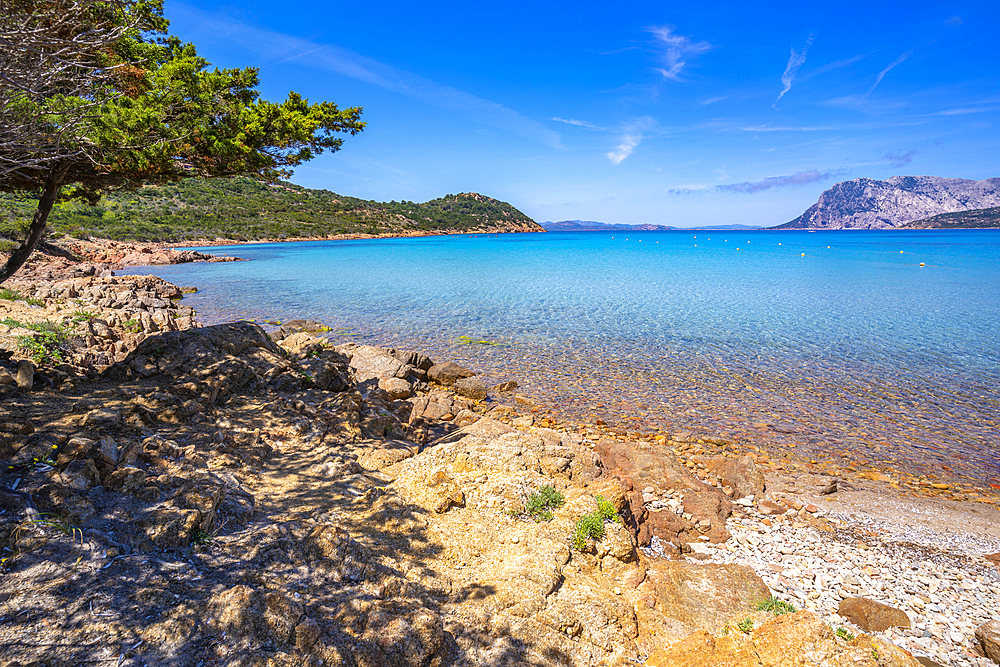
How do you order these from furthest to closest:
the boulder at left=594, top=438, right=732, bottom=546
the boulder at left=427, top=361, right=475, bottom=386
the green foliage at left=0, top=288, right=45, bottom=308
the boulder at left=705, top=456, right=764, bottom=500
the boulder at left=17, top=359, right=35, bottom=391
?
the green foliage at left=0, top=288, right=45, bottom=308
the boulder at left=427, top=361, right=475, bottom=386
the boulder at left=705, top=456, right=764, bottom=500
the boulder at left=17, top=359, right=35, bottom=391
the boulder at left=594, top=438, right=732, bottom=546

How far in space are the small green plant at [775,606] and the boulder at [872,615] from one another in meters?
0.56

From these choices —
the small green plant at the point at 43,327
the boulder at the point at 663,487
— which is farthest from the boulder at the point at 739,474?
the small green plant at the point at 43,327

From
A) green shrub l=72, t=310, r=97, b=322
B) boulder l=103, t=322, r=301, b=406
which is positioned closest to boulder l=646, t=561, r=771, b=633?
boulder l=103, t=322, r=301, b=406

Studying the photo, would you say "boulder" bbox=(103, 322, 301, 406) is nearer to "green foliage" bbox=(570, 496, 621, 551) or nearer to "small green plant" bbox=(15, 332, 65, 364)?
"small green plant" bbox=(15, 332, 65, 364)

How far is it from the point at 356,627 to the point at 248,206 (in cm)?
12674

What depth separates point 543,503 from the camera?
18.5ft

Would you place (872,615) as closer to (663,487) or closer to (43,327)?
(663,487)

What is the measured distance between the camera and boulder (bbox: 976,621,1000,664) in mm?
4085

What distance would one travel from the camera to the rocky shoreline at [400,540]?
125 inches

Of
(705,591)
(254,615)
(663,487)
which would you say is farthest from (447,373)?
(254,615)

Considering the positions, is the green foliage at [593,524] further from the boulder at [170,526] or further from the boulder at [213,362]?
the boulder at [213,362]

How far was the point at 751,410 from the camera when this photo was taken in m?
10.9

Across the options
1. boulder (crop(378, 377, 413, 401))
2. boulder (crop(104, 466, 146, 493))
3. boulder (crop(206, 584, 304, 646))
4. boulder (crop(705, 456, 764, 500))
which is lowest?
boulder (crop(705, 456, 764, 500))

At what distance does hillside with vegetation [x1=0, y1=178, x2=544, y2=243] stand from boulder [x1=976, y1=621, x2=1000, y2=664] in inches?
1650
